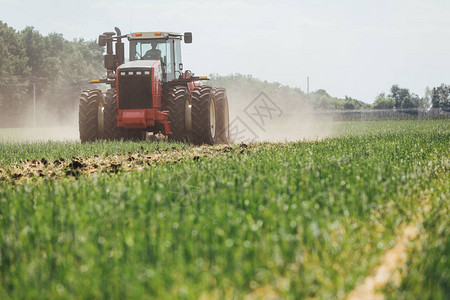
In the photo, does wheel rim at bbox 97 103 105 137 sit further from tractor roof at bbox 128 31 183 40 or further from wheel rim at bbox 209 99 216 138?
wheel rim at bbox 209 99 216 138

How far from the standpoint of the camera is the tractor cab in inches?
602

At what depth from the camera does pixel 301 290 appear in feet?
9.81

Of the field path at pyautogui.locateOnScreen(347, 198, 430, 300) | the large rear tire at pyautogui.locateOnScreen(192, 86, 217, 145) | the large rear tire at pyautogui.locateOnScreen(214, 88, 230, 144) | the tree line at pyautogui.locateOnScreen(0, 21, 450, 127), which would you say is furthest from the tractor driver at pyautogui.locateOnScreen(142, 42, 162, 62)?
the tree line at pyautogui.locateOnScreen(0, 21, 450, 127)

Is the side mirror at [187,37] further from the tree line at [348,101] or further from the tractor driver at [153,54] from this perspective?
the tree line at [348,101]

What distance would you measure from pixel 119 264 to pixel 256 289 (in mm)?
927

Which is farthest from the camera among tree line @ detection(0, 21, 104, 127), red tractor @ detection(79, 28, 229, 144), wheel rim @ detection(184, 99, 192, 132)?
tree line @ detection(0, 21, 104, 127)

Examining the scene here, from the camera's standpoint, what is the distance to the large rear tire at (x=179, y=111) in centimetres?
1430

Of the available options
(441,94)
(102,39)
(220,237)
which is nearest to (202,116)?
(102,39)

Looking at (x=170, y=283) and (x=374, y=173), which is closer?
(x=170, y=283)

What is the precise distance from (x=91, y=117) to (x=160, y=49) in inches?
116

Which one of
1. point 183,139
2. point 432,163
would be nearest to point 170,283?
point 432,163

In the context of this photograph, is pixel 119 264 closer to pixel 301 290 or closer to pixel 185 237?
pixel 185 237

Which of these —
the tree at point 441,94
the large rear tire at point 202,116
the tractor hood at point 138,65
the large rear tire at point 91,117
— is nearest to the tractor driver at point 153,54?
the tractor hood at point 138,65

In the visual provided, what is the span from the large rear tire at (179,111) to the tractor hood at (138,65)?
37.0 inches
